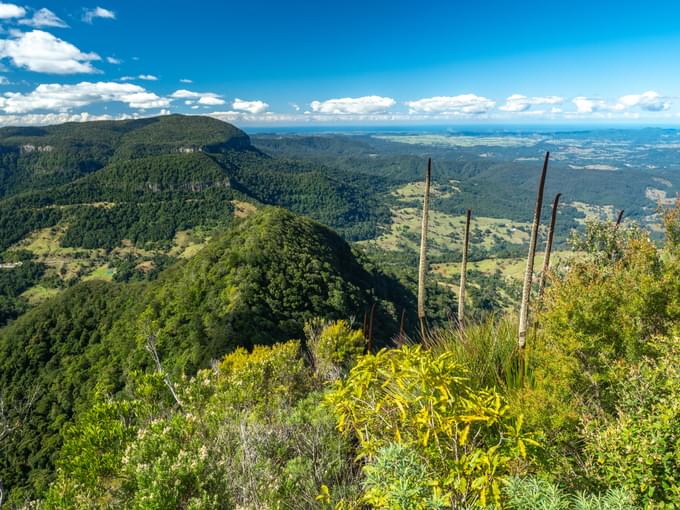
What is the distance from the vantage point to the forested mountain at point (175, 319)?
1828 inches

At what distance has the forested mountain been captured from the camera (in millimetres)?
46438

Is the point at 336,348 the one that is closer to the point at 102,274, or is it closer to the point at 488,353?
the point at 488,353

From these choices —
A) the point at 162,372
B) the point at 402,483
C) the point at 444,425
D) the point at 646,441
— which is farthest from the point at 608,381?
the point at 162,372

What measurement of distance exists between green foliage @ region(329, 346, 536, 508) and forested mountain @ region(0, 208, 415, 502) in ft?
128

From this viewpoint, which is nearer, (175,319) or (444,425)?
(444,425)

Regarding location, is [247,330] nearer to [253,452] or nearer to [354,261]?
[253,452]

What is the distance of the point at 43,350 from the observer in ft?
220

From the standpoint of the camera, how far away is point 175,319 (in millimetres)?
56875

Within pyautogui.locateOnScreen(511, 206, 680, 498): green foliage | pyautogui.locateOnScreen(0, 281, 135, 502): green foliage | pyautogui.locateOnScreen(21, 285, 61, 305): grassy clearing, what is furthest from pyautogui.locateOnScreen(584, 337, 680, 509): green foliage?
pyautogui.locateOnScreen(21, 285, 61, 305): grassy clearing

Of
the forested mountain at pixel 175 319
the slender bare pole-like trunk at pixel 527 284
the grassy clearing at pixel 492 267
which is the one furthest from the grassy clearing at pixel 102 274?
the slender bare pole-like trunk at pixel 527 284

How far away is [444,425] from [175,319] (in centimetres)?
5980

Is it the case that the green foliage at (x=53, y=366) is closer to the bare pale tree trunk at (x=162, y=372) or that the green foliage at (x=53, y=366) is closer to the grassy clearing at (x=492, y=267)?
the bare pale tree trunk at (x=162, y=372)

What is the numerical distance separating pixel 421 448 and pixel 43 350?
85049 millimetres

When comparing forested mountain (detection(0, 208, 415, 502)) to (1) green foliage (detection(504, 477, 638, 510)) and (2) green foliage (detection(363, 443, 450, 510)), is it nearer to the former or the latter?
(2) green foliage (detection(363, 443, 450, 510))
